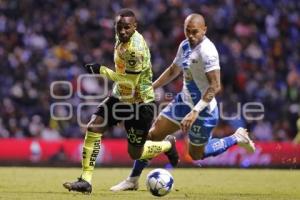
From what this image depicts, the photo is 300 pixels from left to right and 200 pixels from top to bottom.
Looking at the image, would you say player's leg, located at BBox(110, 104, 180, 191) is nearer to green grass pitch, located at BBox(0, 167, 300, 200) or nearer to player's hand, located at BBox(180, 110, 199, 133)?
green grass pitch, located at BBox(0, 167, 300, 200)

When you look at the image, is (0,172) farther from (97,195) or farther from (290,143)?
(290,143)

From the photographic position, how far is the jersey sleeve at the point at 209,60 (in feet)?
39.6

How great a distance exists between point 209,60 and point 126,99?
4.51ft

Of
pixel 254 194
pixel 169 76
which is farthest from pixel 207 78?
pixel 254 194

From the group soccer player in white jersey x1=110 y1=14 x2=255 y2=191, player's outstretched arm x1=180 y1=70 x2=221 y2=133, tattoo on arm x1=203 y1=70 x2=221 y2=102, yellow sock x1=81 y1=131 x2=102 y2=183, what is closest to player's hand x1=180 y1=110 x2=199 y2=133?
player's outstretched arm x1=180 y1=70 x2=221 y2=133

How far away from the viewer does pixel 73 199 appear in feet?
36.7

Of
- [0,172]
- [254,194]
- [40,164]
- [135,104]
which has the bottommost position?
[40,164]

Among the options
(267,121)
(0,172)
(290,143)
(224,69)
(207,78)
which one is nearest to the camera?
(207,78)

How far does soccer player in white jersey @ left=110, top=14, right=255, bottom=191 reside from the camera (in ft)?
40.0

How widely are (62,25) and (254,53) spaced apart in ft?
19.3

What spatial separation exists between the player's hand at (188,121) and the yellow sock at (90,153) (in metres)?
1.29

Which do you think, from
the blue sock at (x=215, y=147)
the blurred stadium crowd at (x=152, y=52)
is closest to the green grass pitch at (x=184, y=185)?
the blue sock at (x=215, y=147)

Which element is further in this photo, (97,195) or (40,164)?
(40,164)

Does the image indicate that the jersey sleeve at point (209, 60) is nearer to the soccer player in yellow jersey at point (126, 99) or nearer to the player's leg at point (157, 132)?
the soccer player in yellow jersey at point (126, 99)
